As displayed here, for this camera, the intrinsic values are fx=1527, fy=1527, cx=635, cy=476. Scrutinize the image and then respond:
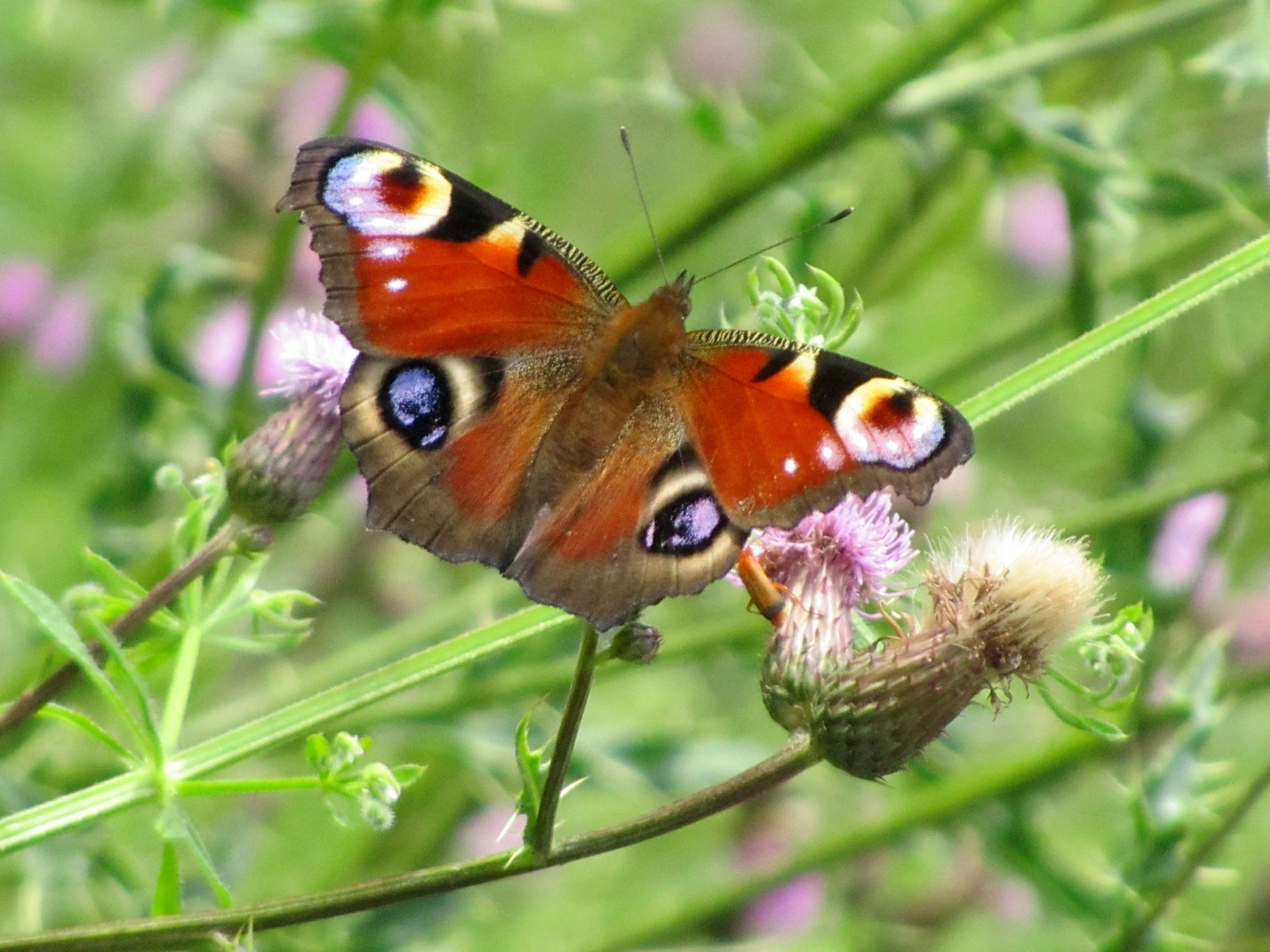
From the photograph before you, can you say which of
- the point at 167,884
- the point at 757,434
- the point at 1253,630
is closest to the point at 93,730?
the point at 167,884

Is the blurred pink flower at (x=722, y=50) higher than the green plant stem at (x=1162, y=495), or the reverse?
the green plant stem at (x=1162, y=495)

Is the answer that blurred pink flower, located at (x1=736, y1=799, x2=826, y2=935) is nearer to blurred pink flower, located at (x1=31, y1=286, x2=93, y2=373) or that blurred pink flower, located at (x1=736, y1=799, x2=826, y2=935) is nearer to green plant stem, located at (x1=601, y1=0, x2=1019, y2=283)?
green plant stem, located at (x1=601, y1=0, x2=1019, y2=283)

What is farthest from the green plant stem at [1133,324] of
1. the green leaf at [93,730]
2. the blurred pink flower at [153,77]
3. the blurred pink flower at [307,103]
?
the blurred pink flower at [153,77]

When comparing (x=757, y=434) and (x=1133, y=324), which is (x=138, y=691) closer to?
(x=757, y=434)

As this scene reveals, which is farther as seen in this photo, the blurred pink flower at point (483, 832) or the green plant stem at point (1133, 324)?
the blurred pink flower at point (483, 832)

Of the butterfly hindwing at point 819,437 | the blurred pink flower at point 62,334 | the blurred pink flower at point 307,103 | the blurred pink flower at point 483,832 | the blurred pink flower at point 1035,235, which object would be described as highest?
the butterfly hindwing at point 819,437

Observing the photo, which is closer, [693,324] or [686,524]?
[686,524]

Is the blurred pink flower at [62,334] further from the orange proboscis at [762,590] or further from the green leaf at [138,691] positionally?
the orange proboscis at [762,590]
